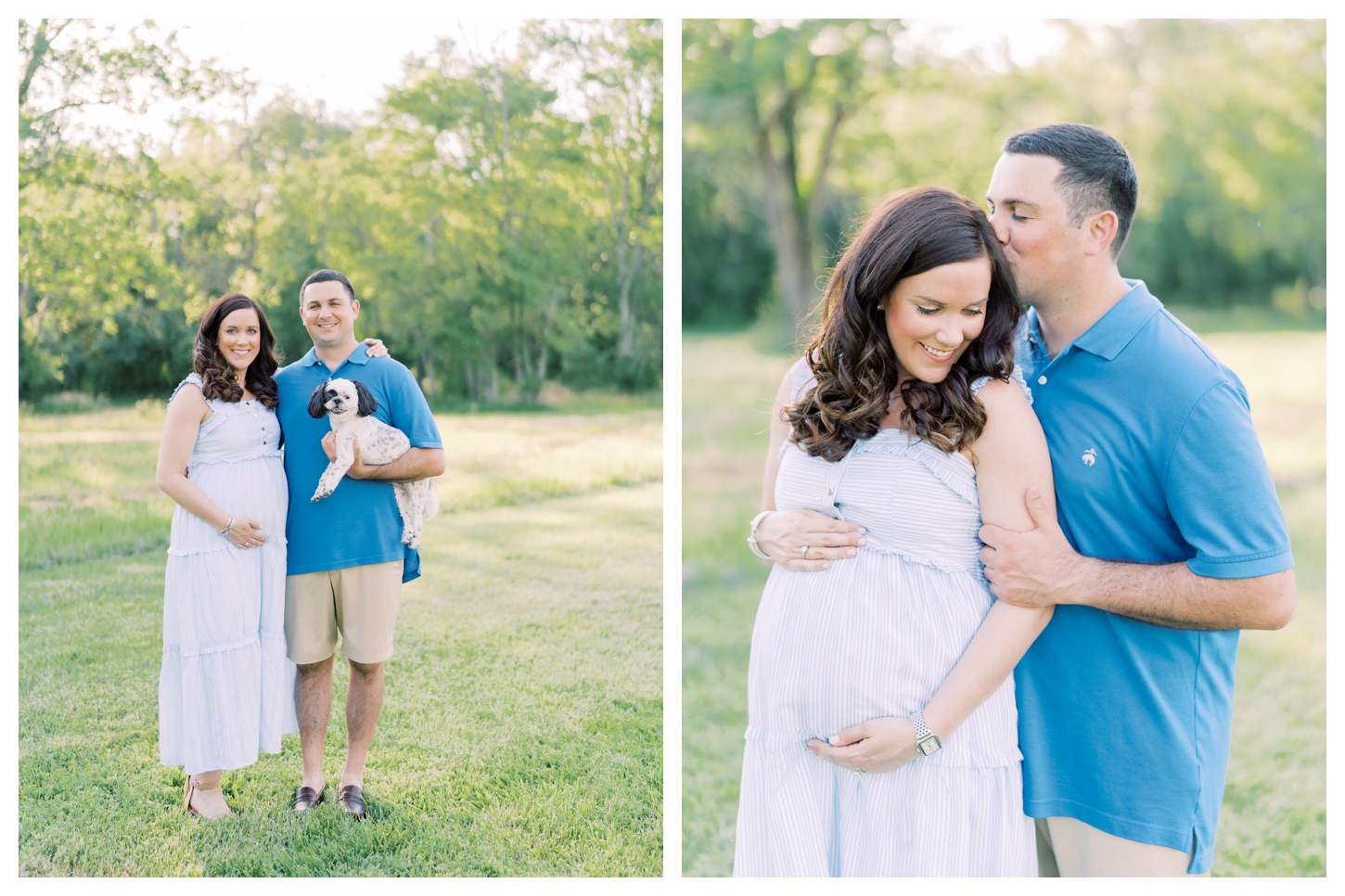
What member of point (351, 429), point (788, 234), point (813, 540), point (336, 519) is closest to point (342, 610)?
point (336, 519)

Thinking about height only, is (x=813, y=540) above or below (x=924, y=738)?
above

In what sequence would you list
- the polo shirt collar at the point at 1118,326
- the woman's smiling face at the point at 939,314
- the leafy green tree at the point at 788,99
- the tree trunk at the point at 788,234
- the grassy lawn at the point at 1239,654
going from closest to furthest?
the woman's smiling face at the point at 939,314 < the polo shirt collar at the point at 1118,326 < the grassy lawn at the point at 1239,654 < the leafy green tree at the point at 788,99 < the tree trunk at the point at 788,234

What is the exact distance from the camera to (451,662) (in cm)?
338

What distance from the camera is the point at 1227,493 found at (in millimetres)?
1520

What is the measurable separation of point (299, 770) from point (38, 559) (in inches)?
71.4

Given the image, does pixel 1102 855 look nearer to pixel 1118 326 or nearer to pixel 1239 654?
pixel 1118 326

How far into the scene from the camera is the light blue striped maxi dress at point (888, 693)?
5.25ft

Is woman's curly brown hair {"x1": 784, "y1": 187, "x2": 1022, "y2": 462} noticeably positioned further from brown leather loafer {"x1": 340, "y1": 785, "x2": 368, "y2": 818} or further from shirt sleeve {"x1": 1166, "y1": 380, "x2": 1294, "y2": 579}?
→ brown leather loafer {"x1": 340, "y1": 785, "x2": 368, "y2": 818}

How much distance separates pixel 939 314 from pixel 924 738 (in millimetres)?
724

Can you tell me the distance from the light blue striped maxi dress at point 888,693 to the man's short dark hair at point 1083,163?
34cm

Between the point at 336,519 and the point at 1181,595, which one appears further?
the point at 336,519

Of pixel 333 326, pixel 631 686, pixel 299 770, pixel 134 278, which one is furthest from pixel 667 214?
pixel 134 278

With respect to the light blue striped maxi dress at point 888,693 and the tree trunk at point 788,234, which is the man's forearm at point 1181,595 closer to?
the light blue striped maxi dress at point 888,693

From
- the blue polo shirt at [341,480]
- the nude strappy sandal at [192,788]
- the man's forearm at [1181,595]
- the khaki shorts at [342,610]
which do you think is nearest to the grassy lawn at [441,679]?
the nude strappy sandal at [192,788]
